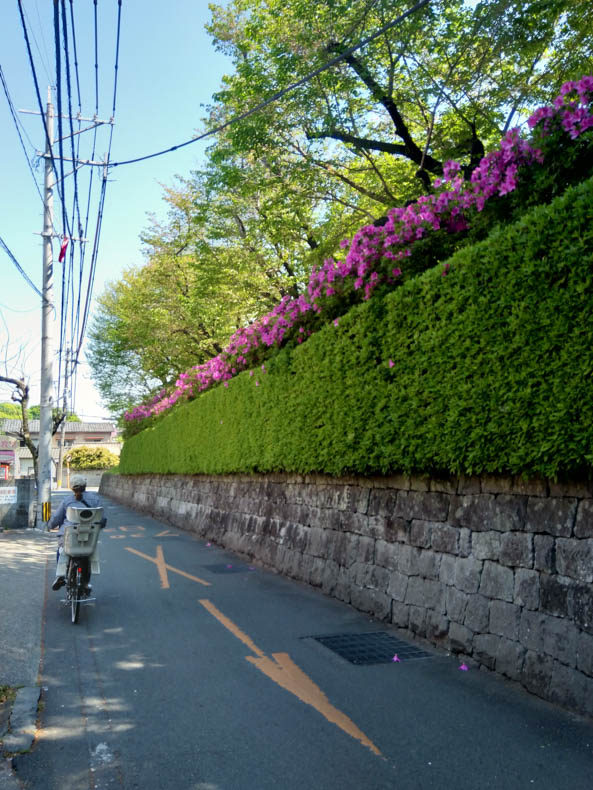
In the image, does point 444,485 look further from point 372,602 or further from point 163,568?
point 163,568

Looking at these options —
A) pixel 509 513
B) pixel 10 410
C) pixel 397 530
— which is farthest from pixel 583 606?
pixel 10 410

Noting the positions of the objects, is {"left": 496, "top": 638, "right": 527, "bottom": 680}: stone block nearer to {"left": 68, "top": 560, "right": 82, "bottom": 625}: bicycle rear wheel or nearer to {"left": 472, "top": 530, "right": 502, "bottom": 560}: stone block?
{"left": 472, "top": 530, "right": 502, "bottom": 560}: stone block

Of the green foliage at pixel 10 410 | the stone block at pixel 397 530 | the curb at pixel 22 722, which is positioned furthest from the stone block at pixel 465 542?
the green foliage at pixel 10 410

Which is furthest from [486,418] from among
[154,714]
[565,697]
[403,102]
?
[403,102]

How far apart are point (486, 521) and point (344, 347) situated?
3.83 metres

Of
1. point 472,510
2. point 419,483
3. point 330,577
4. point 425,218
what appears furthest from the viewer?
point 330,577

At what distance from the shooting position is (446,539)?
6441 millimetres

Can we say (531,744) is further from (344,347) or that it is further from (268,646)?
(344,347)

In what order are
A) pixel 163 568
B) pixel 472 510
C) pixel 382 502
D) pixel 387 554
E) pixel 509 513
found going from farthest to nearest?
1. pixel 163 568
2. pixel 382 502
3. pixel 387 554
4. pixel 472 510
5. pixel 509 513

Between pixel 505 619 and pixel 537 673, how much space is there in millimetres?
545

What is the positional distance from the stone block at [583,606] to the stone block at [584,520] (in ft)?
1.27

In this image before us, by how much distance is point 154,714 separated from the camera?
4480mm

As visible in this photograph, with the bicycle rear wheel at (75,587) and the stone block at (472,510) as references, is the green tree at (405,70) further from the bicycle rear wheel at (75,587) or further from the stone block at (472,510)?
the bicycle rear wheel at (75,587)

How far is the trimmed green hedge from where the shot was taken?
4777 millimetres
